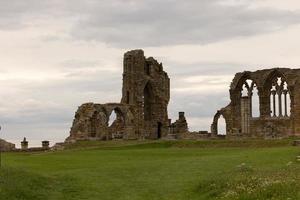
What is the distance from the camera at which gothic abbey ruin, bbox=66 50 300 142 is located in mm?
70375

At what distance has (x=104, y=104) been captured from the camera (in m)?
77.7

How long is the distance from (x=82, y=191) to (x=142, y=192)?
2270 mm

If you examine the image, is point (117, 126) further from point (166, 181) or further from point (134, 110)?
point (166, 181)

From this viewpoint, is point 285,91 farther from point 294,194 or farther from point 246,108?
point 294,194

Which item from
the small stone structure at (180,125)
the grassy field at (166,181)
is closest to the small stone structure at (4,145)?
the grassy field at (166,181)

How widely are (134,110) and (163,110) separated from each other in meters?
6.31

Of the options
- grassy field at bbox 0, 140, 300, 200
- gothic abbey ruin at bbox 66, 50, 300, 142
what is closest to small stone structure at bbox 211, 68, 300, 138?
gothic abbey ruin at bbox 66, 50, 300, 142

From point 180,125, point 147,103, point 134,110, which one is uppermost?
point 147,103

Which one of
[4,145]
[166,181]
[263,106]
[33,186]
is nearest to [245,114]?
[263,106]

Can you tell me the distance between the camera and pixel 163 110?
85.9 metres

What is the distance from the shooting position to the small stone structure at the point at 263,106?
228ft

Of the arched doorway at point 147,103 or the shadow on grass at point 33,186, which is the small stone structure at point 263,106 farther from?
the shadow on grass at point 33,186

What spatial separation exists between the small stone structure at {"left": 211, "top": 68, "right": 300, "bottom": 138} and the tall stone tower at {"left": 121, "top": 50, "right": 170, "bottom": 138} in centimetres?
979

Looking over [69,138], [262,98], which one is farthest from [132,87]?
[262,98]
